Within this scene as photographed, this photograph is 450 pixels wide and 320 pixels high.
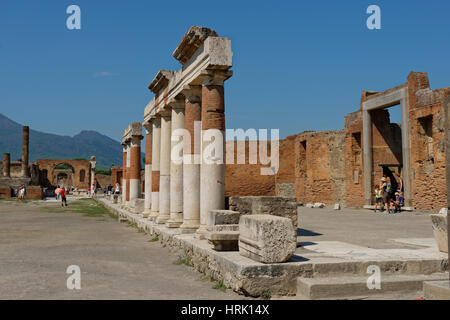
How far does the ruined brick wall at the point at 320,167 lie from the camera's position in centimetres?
2412

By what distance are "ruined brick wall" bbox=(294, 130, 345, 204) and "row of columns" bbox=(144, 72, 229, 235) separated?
47.9 ft

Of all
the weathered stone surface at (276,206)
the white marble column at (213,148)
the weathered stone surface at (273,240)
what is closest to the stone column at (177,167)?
the white marble column at (213,148)

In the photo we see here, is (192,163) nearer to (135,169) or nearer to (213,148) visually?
(213,148)

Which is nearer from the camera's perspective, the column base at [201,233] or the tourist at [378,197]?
the column base at [201,233]

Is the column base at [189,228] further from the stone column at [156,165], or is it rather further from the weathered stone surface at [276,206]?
the stone column at [156,165]

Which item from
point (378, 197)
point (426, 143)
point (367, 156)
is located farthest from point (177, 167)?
point (367, 156)

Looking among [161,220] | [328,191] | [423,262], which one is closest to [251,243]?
[423,262]

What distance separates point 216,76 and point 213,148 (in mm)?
1395

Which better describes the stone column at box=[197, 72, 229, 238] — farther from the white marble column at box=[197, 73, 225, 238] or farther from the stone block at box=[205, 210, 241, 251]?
the stone block at box=[205, 210, 241, 251]

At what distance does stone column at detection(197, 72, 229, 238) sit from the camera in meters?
7.86

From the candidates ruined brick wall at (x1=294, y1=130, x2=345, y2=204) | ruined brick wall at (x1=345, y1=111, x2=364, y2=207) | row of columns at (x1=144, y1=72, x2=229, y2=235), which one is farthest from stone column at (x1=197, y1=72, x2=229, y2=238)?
ruined brick wall at (x1=294, y1=130, x2=345, y2=204)

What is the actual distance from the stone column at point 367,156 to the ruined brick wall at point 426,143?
10.3 ft

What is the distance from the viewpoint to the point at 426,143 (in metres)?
18.2
